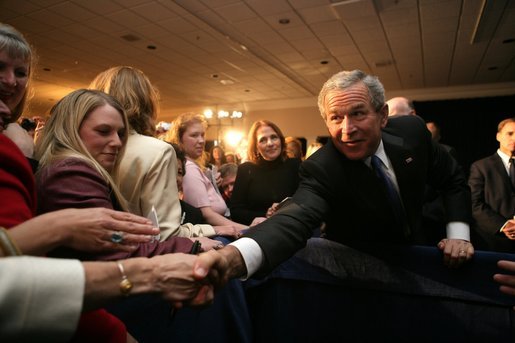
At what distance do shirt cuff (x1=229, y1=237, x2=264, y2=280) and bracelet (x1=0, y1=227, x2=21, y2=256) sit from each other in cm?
67

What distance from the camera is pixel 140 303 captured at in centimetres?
117

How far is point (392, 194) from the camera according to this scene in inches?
62.9

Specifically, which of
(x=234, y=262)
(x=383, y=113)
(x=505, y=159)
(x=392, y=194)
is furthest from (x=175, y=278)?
(x=505, y=159)

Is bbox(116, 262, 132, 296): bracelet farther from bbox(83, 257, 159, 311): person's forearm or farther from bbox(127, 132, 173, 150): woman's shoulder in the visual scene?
bbox(127, 132, 173, 150): woman's shoulder

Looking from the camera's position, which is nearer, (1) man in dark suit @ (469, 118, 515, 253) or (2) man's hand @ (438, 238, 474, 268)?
(2) man's hand @ (438, 238, 474, 268)

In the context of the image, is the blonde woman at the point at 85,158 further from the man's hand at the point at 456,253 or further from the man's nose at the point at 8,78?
the man's hand at the point at 456,253

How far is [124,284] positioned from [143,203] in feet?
2.21

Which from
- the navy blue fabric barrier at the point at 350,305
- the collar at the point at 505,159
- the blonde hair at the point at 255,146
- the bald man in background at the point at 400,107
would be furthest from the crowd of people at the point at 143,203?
the collar at the point at 505,159

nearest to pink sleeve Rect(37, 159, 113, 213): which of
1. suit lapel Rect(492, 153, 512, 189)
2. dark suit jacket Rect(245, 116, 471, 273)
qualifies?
dark suit jacket Rect(245, 116, 471, 273)

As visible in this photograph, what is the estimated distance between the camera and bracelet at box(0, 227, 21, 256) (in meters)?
0.68

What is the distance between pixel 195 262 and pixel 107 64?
805cm

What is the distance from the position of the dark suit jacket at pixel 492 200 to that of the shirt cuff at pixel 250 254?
8.78ft

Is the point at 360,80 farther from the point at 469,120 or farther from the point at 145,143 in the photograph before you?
the point at 469,120

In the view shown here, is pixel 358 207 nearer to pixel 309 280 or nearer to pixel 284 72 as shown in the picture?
pixel 309 280
